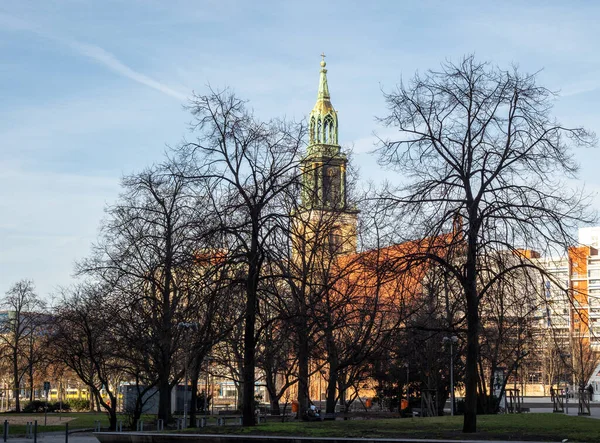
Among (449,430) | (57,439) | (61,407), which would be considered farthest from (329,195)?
(61,407)

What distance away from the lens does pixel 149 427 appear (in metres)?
42.7

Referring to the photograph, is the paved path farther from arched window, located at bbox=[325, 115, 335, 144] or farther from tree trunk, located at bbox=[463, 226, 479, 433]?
arched window, located at bbox=[325, 115, 335, 144]

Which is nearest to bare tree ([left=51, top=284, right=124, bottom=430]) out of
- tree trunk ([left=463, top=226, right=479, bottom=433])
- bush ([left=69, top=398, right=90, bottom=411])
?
tree trunk ([left=463, top=226, right=479, bottom=433])

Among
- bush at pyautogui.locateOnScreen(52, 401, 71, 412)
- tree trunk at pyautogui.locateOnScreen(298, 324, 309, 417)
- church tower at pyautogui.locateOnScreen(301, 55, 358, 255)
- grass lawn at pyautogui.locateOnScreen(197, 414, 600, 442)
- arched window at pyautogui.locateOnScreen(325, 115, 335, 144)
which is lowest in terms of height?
bush at pyautogui.locateOnScreen(52, 401, 71, 412)

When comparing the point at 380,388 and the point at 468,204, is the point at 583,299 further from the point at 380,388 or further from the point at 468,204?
the point at 380,388

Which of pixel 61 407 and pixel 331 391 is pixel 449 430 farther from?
pixel 61 407

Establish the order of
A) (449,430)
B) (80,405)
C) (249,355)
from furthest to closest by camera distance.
Answer: (80,405), (249,355), (449,430)

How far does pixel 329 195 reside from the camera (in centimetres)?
3678

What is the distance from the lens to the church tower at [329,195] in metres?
29.5

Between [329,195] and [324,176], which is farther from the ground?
[329,195]

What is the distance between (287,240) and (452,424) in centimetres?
741

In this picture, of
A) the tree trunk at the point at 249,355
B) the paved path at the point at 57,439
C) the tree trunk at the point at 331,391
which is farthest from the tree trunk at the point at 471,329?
the paved path at the point at 57,439

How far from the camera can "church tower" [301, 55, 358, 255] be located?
29.5 meters

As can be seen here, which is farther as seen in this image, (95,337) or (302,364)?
(95,337)
